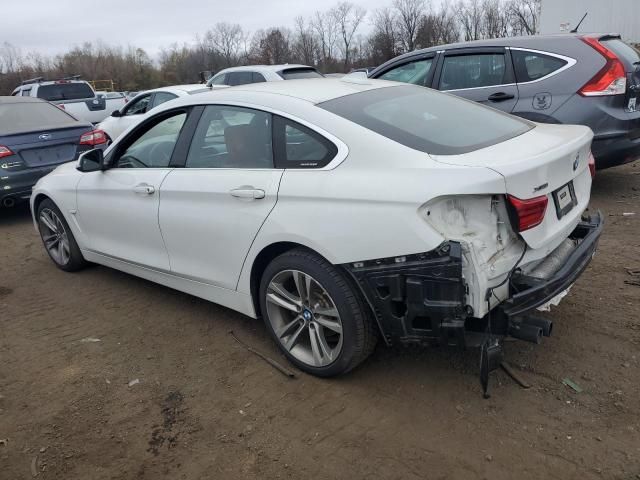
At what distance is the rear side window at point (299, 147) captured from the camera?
2.96 metres

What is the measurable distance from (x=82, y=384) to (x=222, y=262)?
1.09 metres

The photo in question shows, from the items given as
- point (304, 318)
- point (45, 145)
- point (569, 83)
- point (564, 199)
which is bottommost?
point (304, 318)

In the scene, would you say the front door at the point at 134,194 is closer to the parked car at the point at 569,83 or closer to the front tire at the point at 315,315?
the front tire at the point at 315,315

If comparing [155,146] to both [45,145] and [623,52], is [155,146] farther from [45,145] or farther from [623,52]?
[623,52]

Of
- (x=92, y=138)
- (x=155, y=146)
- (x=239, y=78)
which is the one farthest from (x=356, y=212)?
(x=239, y=78)

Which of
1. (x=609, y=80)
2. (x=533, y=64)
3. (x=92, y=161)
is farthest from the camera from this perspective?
(x=533, y=64)

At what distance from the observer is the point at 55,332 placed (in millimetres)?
4008

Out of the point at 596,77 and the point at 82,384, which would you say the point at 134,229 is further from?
the point at 596,77

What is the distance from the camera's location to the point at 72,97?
15242 millimetres

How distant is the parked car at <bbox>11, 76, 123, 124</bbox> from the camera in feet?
46.9

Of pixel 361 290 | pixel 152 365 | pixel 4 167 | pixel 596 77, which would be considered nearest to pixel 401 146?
pixel 361 290

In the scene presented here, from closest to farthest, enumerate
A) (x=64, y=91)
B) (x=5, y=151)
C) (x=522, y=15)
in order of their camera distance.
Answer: (x=5, y=151), (x=64, y=91), (x=522, y=15)

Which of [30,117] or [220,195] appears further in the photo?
[30,117]

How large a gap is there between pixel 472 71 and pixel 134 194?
4.18m
